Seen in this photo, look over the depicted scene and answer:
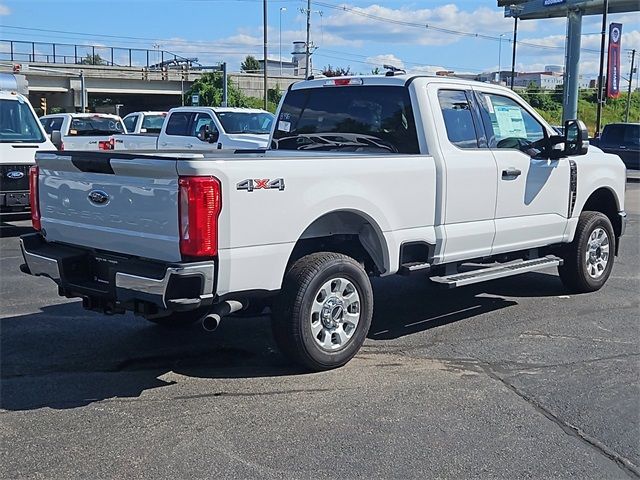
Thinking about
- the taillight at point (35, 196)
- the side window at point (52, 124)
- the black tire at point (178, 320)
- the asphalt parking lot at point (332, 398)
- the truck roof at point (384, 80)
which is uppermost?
the truck roof at point (384, 80)

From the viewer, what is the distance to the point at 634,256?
10.7m

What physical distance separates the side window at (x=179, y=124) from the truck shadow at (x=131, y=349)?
11.7 m

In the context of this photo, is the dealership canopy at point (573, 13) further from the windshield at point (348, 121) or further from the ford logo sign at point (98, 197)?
Answer: the ford logo sign at point (98, 197)

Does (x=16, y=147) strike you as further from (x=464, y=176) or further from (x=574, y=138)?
(x=574, y=138)

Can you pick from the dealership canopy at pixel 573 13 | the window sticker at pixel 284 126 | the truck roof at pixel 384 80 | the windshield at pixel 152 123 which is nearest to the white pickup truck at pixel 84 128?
the windshield at pixel 152 123

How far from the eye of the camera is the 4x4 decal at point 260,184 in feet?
16.0

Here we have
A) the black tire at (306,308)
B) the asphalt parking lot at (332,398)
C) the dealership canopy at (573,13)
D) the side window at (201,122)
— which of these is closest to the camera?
the asphalt parking lot at (332,398)

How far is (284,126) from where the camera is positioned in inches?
296

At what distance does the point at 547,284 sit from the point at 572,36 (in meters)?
27.9

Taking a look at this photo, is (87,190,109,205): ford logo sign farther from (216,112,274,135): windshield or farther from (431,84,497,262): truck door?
(216,112,274,135): windshield

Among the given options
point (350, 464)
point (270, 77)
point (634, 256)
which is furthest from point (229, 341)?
point (270, 77)

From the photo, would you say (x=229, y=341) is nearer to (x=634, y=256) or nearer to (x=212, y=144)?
(x=634, y=256)

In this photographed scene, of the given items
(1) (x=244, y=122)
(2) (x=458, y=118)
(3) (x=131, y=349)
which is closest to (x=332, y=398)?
(3) (x=131, y=349)

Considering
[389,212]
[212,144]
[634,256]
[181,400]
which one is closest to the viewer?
[181,400]
